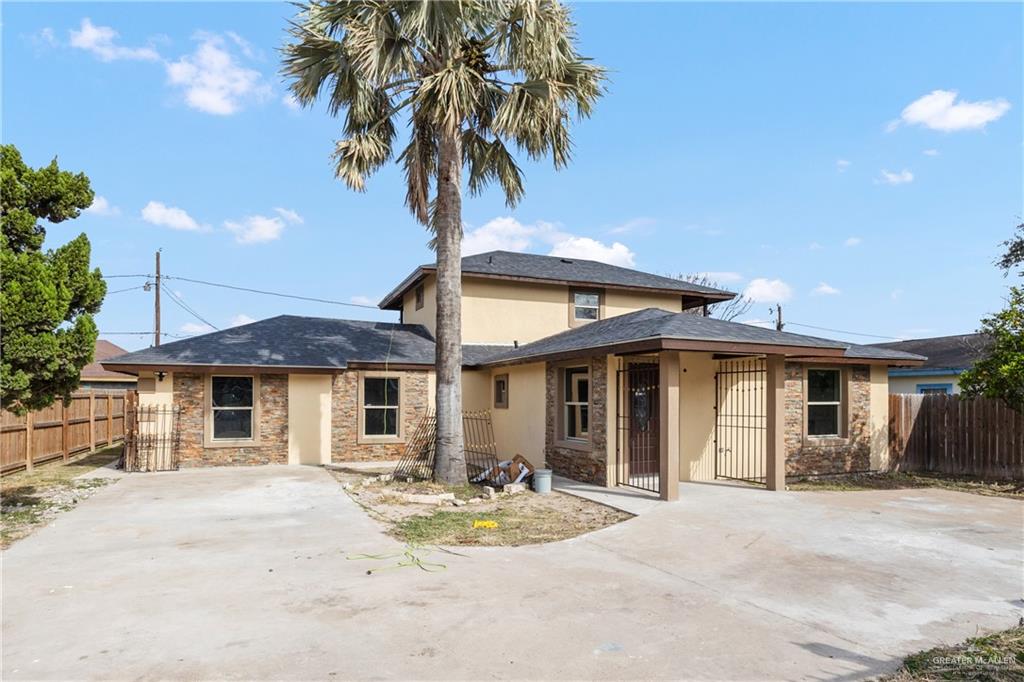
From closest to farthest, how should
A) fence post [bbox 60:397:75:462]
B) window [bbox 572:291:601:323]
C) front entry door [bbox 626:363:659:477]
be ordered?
1. front entry door [bbox 626:363:659:477]
2. fence post [bbox 60:397:75:462]
3. window [bbox 572:291:601:323]

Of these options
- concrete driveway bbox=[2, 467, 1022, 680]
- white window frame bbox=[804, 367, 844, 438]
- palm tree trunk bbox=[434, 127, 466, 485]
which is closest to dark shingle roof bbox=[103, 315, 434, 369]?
palm tree trunk bbox=[434, 127, 466, 485]

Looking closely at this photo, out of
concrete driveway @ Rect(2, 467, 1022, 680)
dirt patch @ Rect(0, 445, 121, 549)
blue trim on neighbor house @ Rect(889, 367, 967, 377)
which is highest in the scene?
blue trim on neighbor house @ Rect(889, 367, 967, 377)

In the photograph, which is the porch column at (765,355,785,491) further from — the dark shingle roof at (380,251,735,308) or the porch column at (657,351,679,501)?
the dark shingle roof at (380,251,735,308)

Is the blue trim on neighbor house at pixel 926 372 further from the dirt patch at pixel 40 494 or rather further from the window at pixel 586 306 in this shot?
the dirt patch at pixel 40 494

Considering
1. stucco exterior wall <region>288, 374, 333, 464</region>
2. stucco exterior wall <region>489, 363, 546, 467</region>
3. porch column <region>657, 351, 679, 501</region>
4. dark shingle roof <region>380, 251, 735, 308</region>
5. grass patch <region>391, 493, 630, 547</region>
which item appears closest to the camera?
grass patch <region>391, 493, 630, 547</region>

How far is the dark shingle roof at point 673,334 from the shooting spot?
9.65 metres

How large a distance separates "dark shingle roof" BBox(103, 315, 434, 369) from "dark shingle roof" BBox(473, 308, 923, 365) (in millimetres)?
4699

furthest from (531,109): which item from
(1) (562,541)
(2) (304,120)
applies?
(1) (562,541)

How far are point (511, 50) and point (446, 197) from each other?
3.09 metres

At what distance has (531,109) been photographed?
11.4 m

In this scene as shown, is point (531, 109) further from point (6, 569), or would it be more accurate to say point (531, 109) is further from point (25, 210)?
point (6, 569)

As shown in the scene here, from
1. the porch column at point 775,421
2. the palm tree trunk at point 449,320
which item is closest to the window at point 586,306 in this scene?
the palm tree trunk at point 449,320

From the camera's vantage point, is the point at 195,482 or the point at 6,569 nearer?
the point at 6,569

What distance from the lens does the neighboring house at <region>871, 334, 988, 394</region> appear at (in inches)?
766
